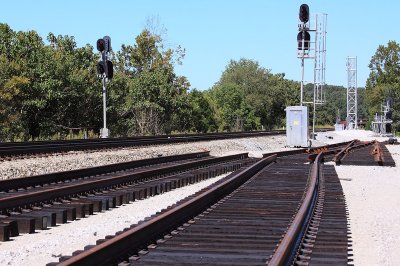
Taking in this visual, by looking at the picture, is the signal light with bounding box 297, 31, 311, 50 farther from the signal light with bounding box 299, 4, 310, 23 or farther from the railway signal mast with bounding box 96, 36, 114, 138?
the railway signal mast with bounding box 96, 36, 114, 138

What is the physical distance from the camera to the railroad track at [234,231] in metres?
7.05

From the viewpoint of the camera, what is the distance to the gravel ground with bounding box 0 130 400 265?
27.6 ft

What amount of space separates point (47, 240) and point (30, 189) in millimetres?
5007

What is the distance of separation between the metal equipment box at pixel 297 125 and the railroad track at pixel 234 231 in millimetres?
22830

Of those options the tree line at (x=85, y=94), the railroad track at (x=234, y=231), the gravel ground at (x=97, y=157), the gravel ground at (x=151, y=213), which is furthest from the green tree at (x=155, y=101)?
the railroad track at (x=234, y=231)

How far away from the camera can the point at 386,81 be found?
124000 mm

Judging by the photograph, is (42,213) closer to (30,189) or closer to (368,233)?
(30,189)

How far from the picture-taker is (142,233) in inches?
310

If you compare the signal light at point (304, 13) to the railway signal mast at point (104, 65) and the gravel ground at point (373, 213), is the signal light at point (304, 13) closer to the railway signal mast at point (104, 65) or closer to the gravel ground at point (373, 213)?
the railway signal mast at point (104, 65)

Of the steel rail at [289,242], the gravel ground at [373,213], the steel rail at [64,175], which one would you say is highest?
the steel rail at [64,175]

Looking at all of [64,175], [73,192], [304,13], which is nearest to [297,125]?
[304,13]

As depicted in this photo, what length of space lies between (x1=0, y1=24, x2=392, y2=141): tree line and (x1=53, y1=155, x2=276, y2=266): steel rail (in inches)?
1217

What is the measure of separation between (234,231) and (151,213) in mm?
3650

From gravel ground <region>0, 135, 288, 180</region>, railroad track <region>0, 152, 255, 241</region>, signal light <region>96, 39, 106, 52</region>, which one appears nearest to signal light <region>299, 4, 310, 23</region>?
gravel ground <region>0, 135, 288, 180</region>
